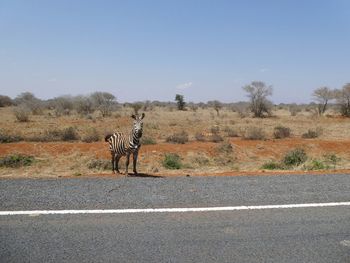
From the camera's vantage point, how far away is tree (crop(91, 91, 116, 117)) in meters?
45.5

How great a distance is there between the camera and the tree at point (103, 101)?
149 ft

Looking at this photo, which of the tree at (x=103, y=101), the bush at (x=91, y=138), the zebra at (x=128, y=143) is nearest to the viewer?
the zebra at (x=128, y=143)

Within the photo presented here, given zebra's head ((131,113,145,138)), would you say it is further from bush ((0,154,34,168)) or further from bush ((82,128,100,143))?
bush ((82,128,100,143))

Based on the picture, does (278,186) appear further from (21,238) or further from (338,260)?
(21,238)

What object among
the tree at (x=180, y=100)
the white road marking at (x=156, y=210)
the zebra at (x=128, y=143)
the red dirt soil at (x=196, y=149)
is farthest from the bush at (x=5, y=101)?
the white road marking at (x=156, y=210)

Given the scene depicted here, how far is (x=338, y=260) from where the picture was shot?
4.51 meters

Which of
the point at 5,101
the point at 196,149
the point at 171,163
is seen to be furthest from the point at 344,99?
the point at 5,101

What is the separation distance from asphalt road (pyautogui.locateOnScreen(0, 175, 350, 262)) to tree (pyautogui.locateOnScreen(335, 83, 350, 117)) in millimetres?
44030

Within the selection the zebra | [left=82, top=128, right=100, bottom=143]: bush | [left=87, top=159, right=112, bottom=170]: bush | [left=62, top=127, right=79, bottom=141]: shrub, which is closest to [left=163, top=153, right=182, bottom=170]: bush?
[left=87, top=159, right=112, bottom=170]: bush

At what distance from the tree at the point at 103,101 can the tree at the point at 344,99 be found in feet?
99.3

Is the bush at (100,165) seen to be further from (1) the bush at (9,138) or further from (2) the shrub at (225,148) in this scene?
(1) the bush at (9,138)

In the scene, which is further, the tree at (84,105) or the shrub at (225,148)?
the tree at (84,105)

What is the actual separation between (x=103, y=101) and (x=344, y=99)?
3178 cm

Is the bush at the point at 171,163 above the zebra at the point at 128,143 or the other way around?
the other way around
